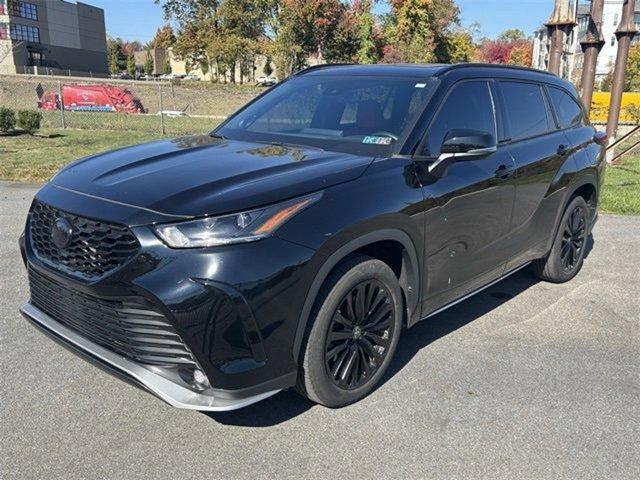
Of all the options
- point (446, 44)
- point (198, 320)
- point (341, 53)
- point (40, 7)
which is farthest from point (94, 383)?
point (40, 7)

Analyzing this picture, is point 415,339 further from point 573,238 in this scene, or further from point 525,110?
point 573,238

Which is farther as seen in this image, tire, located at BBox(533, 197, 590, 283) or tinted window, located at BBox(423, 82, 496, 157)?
tire, located at BBox(533, 197, 590, 283)

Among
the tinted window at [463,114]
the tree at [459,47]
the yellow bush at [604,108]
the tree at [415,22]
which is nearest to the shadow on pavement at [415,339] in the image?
the tinted window at [463,114]

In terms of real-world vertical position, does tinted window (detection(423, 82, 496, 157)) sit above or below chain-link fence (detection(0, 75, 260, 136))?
above

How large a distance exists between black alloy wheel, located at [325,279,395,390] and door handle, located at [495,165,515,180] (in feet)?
4.33

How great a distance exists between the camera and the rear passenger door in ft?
14.5

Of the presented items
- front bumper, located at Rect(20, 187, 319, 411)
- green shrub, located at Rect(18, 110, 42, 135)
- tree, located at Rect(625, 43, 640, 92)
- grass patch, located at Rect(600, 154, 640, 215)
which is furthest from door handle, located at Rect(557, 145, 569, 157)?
tree, located at Rect(625, 43, 640, 92)

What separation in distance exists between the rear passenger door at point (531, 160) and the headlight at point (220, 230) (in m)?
2.29

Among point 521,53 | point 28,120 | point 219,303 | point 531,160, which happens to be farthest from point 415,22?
point 219,303

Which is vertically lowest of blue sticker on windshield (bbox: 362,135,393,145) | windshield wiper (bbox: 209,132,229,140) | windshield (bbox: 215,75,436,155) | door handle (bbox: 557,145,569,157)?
door handle (bbox: 557,145,569,157)

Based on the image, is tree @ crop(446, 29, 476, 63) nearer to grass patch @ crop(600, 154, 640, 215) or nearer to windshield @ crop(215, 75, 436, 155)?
grass patch @ crop(600, 154, 640, 215)

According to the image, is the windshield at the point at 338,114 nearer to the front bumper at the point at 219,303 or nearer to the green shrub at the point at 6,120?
the front bumper at the point at 219,303

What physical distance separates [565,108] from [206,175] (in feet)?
12.0

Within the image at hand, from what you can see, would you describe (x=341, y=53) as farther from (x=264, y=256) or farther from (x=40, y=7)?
(x=264, y=256)
